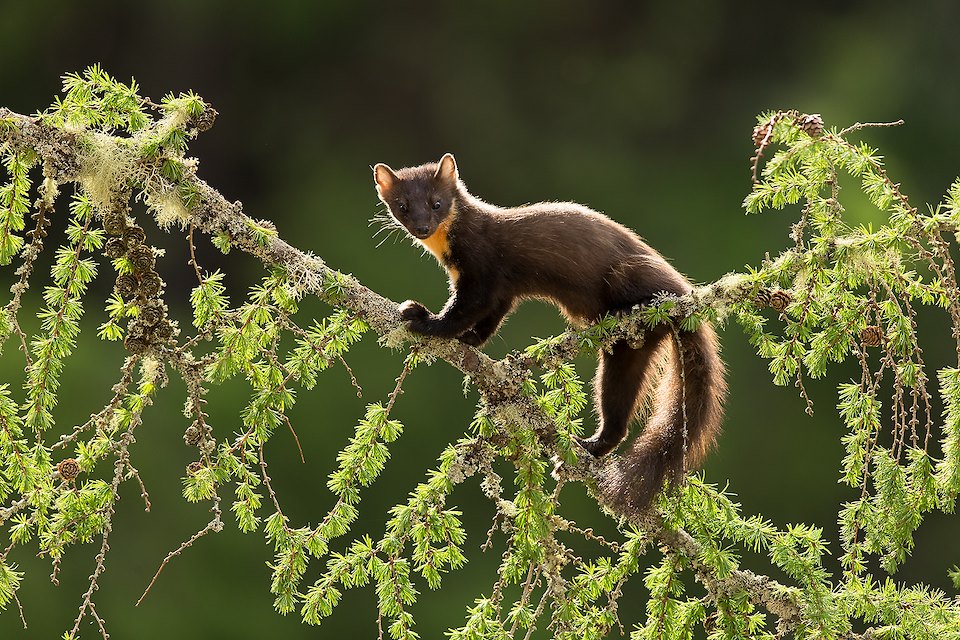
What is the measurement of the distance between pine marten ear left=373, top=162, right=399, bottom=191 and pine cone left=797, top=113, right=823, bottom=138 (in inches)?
51.8

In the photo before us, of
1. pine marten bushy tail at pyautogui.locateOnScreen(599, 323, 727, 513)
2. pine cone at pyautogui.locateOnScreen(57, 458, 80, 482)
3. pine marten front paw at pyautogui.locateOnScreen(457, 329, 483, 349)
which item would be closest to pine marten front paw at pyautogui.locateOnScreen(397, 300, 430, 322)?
pine marten front paw at pyautogui.locateOnScreen(457, 329, 483, 349)

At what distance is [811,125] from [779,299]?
0.30 metres

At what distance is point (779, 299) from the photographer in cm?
196

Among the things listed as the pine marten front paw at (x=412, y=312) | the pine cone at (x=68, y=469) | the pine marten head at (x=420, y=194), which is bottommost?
the pine cone at (x=68, y=469)

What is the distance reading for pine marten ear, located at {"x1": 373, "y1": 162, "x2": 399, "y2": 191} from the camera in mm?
2944

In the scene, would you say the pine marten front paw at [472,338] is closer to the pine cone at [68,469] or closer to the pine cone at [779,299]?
the pine cone at [779,299]

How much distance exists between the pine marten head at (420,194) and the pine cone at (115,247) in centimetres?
93

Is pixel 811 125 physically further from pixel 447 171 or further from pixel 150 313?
pixel 447 171

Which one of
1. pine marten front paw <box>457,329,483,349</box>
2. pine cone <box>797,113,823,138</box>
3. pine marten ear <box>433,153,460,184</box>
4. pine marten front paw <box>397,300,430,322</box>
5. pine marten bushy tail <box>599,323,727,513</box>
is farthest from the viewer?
pine marten ear <box>433,153,460,184</box>

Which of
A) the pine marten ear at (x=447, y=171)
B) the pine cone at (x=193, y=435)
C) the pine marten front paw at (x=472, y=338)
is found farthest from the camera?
the pine marten ear at (x=447, y=171)

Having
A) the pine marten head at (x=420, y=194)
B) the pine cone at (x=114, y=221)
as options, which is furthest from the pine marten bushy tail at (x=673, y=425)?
the pine cone at (x=114, y=221)

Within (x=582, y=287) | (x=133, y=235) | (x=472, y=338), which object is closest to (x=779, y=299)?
(x=582, y=287)

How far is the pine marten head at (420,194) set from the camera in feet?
9.25

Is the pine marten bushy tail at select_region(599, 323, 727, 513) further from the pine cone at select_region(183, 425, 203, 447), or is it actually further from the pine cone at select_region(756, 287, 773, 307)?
the pine cone at select_region(183, 425, 203, 447)
